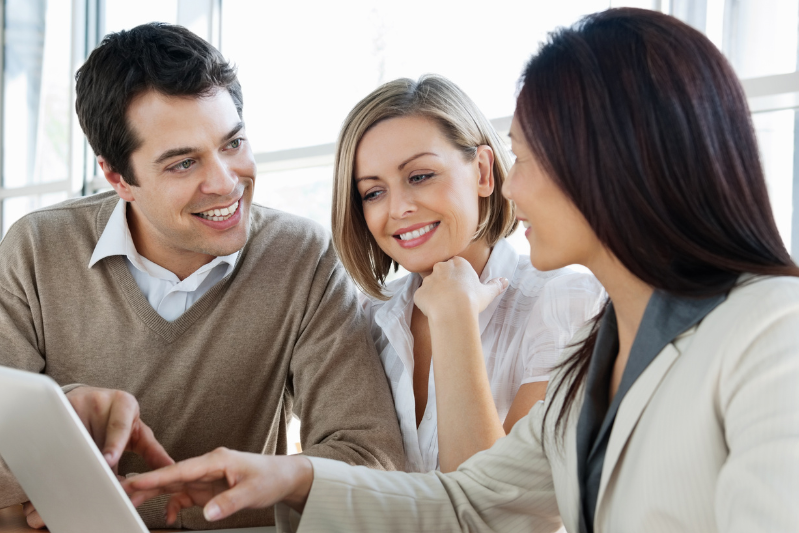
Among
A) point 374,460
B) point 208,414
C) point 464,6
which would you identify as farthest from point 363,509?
point 464,6

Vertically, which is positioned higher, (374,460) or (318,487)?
(318,487)

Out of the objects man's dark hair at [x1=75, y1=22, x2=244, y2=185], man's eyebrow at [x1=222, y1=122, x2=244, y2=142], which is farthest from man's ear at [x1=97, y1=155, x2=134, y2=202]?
man's eyebrow at [x1=222, y1=122, x2=244, y2=142]

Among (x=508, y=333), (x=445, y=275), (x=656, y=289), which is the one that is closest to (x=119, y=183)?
(x=445, y=275)

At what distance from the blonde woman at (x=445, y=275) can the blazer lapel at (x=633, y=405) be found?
1.98 feet

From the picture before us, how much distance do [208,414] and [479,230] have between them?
0.81 m

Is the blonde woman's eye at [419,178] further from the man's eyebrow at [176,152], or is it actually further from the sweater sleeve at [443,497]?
the sweater sleeve at [443,497]

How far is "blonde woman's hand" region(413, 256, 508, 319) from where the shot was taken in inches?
63.1

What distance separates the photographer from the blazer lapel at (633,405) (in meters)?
0.87

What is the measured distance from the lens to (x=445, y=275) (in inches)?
66.6

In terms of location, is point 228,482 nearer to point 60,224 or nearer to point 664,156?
point 664,156

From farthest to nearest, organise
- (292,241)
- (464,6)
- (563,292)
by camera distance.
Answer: (464,6)
(292,241)
(563,292)

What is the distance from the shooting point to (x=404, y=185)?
5.73 ft

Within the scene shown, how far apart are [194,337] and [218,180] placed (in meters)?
0.39

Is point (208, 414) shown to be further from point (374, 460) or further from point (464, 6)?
point (464, 6)
